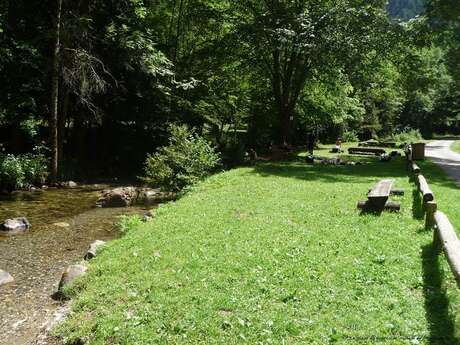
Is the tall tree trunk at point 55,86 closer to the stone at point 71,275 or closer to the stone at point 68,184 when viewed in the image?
the stone at point 68,184

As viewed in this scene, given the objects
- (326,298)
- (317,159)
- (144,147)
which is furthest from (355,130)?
(326,298)

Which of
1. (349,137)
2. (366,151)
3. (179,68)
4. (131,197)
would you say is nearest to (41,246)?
(131,197)

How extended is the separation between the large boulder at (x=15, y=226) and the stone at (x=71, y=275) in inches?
200

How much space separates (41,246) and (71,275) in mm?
3553

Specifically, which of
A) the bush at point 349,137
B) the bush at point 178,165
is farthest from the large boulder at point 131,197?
the bush at point 349,137

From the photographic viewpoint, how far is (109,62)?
2602 centimetres

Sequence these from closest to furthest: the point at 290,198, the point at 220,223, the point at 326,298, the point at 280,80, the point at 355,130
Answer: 1. the point at 326,298
2. the point at 220,223
3. the point at 290,198
4. the point at 280,80
5. the point at 355,130

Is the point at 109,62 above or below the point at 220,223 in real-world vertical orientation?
above

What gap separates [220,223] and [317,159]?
715 inches

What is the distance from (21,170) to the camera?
68.5 ft

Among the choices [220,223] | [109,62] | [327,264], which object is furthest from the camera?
[109,62]

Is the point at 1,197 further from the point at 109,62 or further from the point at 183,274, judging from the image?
the point at 183,274

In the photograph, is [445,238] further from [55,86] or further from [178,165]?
[55,86]

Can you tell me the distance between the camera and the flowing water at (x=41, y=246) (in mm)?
7839
